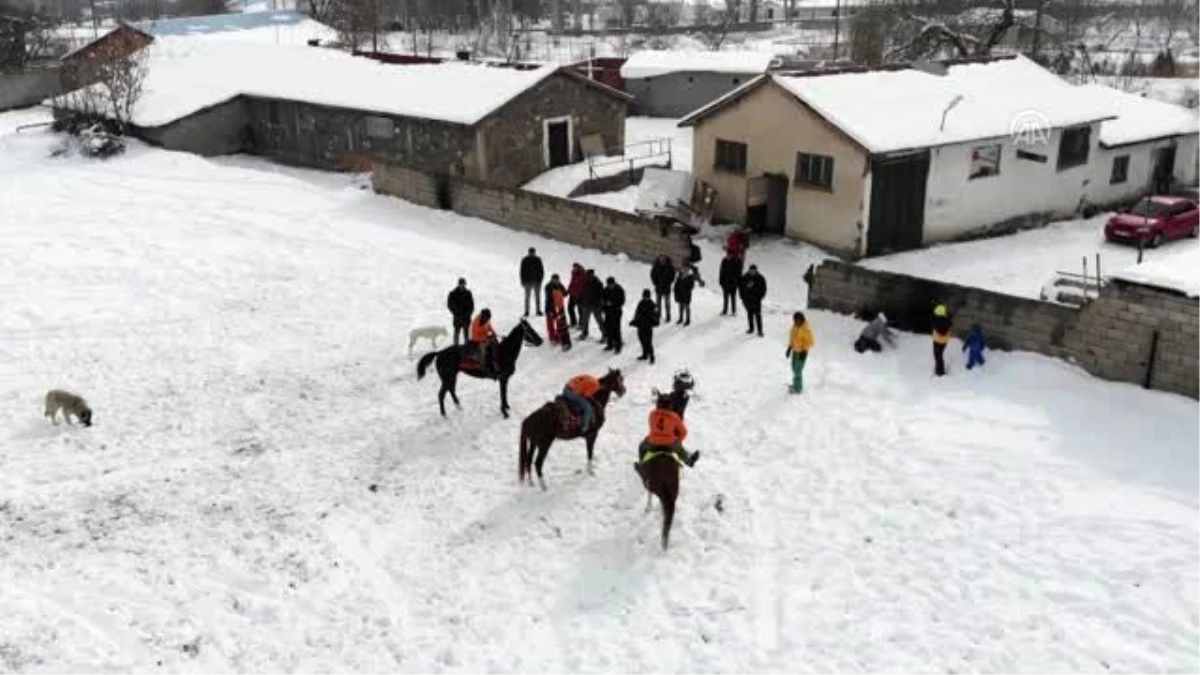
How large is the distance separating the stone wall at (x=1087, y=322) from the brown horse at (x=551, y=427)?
701 cm

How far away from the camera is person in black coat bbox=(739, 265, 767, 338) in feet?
55.7

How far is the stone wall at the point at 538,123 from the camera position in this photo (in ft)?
99.3

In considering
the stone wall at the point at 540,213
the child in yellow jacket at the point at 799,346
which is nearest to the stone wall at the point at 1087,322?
the child in yellow jacket at the point at 799,346

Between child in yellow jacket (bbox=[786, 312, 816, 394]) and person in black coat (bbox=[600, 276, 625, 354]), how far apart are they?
10.1 feet

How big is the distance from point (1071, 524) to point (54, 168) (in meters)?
31.8

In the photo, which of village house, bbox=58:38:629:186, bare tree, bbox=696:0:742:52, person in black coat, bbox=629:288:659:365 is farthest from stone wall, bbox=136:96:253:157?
bare tree, bbox=696:0:742:52

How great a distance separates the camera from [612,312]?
16.4 m

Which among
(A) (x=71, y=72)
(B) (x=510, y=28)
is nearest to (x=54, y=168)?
(A) (x=71, y=72)

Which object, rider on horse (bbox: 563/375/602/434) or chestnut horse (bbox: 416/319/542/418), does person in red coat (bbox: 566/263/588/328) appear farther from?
rider on horse (bbox: 563/375/602/434)

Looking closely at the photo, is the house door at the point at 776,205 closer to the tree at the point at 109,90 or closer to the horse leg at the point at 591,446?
the horse leg at the point at 591,446

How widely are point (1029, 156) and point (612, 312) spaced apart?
646 inches

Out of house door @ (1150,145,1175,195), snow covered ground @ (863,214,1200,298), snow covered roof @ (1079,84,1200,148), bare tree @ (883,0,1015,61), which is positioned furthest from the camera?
bare tree @ (883,0,1015,61)

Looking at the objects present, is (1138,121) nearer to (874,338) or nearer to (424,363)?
(874,338)

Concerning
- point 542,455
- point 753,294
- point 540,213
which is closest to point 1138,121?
point 540,213
